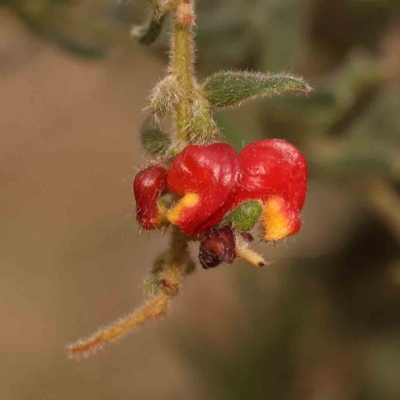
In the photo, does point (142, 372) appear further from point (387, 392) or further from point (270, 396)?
point (387, 392)

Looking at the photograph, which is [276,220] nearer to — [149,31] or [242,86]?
[242,86]

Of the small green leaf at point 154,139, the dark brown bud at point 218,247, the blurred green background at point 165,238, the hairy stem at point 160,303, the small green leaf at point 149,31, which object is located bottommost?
the blurred green background at point 165,238

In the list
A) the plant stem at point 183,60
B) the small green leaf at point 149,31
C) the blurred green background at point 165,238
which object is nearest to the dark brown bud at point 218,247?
the plant stem at point 183,60

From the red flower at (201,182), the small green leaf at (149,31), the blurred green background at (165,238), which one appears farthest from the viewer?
the blurred green background at (165,238)

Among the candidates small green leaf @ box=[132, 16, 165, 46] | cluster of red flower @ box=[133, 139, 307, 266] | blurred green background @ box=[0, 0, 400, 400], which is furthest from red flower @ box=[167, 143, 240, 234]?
blurred green background @ box=[0, 0, 400, 400]

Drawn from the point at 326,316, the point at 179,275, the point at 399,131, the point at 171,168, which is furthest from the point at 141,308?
the point at 326,316

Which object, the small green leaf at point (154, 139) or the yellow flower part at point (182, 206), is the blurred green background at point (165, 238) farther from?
the yellow flower part at point (182, 206)
